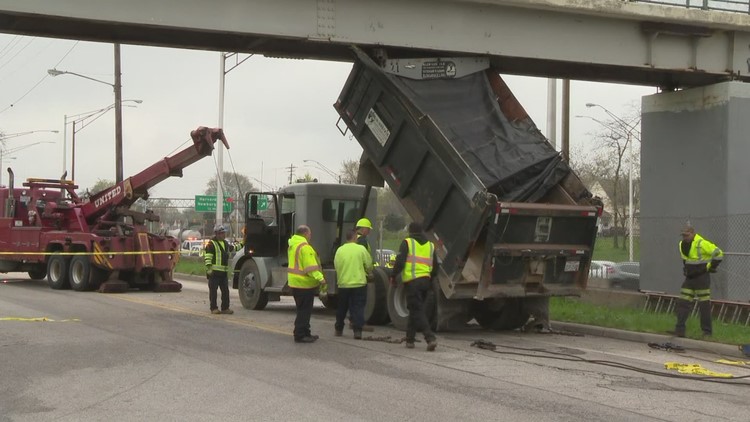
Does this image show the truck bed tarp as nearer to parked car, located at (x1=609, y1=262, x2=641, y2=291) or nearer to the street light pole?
parked car, located at (x1=609, y1=262, x2=641, y2=291)

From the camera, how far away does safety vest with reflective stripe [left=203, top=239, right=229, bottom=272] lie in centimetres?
1513

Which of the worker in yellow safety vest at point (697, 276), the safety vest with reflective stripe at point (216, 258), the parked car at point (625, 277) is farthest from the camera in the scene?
the parked car at point (625, 277)

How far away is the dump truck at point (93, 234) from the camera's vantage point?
20.3 m

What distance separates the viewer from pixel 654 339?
41.5ft

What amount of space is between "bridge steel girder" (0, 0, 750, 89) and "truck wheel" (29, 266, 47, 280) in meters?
11.7

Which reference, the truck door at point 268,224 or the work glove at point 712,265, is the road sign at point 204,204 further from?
the work glove at point 712,265

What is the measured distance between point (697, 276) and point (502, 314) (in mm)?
3077

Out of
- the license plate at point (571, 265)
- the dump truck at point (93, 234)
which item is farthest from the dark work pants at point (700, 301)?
the dump truck at point (93, 234)

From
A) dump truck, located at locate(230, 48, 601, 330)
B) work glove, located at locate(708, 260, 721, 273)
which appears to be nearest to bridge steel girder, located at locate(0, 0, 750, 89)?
dump truck, located at locate(230, 48, 601, 330)

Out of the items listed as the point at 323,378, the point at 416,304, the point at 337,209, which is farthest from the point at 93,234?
the point at 323,378

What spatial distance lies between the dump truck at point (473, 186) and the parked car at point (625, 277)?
852cm

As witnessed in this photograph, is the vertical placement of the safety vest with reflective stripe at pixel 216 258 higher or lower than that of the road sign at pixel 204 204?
lower

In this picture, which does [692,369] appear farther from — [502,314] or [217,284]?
[217,284]

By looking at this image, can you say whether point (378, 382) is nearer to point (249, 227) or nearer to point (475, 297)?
point (475, 297)
